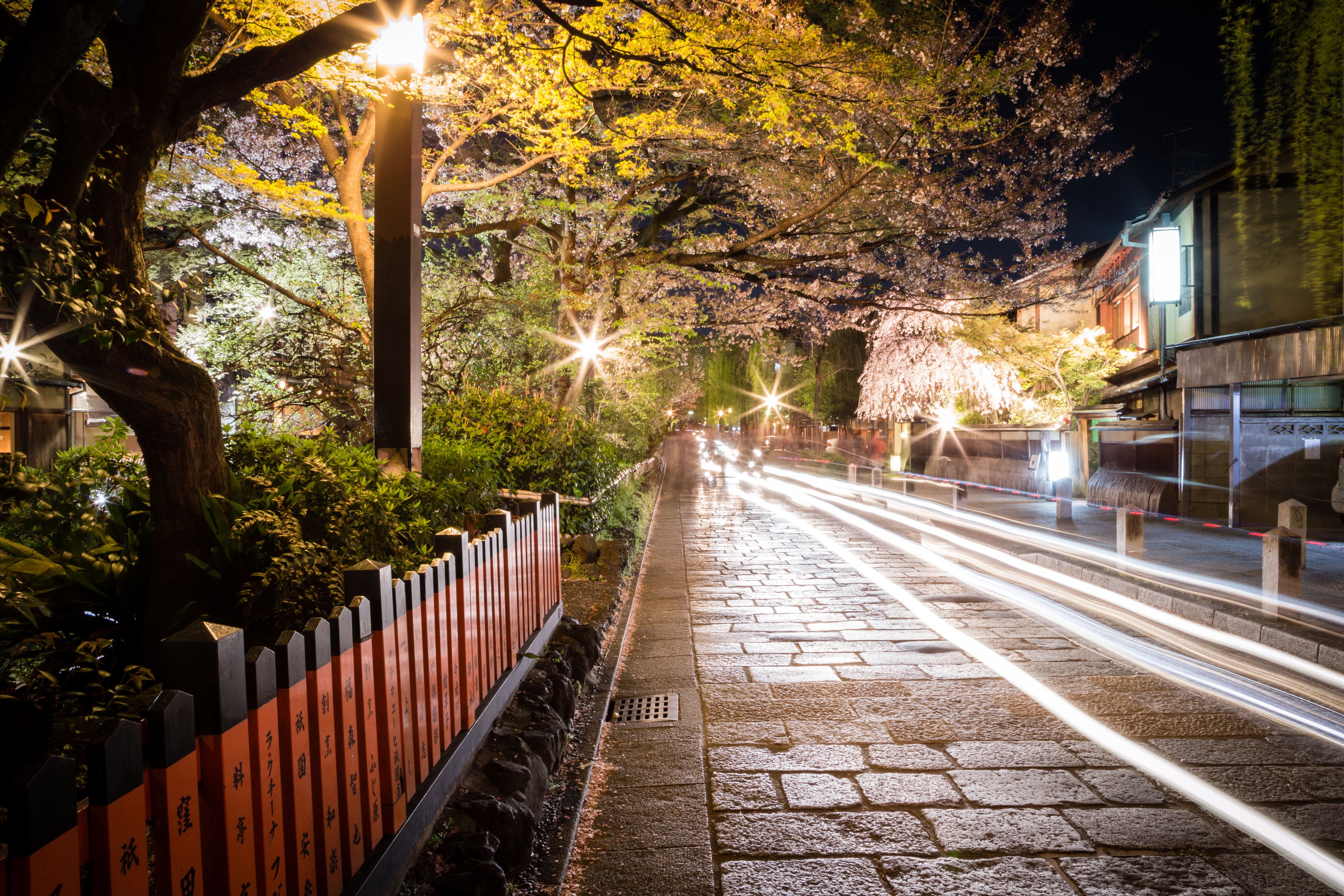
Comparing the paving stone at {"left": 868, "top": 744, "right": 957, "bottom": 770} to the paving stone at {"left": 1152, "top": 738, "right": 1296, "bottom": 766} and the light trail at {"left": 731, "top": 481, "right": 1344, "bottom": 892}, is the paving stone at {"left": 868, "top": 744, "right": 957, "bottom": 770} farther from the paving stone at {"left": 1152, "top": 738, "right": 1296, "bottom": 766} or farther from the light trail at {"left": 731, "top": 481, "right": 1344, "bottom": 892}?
the paving stone at {"left": 1152, "top": 738, "right": 1296, "bottom": 766}

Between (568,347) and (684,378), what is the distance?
30503 mm

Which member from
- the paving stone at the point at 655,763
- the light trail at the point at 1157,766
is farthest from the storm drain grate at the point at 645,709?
the light trail at the point at 1157,766

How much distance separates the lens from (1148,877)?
Result: 125 inches

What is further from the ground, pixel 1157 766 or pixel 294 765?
pixel 294 765

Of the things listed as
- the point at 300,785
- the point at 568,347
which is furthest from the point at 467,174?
the point at 300,785

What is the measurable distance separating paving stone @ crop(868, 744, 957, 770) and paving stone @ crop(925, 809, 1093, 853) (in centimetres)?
50

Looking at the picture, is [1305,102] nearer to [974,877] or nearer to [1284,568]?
[1284,568]

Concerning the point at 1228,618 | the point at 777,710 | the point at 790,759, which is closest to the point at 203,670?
the point at 790,759

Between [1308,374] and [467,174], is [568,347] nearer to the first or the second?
[467,174]

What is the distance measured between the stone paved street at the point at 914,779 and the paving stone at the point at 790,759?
0.06ft

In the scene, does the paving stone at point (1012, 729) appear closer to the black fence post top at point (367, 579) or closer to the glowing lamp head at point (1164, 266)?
the black fence post top at point (367, 579)

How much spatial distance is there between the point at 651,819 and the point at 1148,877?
2.31m

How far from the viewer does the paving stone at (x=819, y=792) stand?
385 centimetres

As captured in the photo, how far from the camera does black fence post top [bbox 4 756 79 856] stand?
48.1 inches
